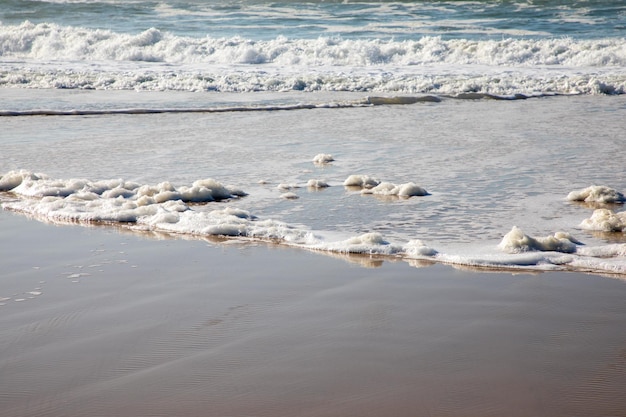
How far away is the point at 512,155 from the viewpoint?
830cm

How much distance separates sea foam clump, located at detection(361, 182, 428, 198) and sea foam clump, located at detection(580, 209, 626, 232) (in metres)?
1.51

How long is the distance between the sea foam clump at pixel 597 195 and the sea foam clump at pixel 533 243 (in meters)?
1.43

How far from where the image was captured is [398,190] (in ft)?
21.7

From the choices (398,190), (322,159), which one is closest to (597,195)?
(398,190)

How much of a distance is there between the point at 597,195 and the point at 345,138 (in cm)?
413

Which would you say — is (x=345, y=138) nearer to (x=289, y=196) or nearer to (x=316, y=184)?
(x=316, y=184)

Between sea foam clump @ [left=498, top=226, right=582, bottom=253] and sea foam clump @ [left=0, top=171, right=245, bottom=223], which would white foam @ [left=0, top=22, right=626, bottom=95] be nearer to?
sea foam clump @ [left=0, top=171, right=245, bottom=223]

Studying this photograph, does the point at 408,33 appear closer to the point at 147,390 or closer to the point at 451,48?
the point at 451,48

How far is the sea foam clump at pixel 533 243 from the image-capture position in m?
4.81

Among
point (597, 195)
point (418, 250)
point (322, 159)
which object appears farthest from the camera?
point (322, 159)

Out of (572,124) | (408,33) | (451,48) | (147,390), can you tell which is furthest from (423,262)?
(408,33)

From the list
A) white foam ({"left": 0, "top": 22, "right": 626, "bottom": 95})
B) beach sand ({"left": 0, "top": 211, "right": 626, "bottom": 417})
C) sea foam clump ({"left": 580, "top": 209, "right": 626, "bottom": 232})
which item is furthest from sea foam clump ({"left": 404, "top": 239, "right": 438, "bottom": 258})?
white foam ({"left": 0, "top": 22, "right": 626, "bottom": 95})

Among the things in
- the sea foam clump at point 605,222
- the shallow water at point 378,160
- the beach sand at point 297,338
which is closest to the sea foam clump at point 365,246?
the shallow water at point 378,160

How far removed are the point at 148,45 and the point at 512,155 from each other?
18.4 meters
